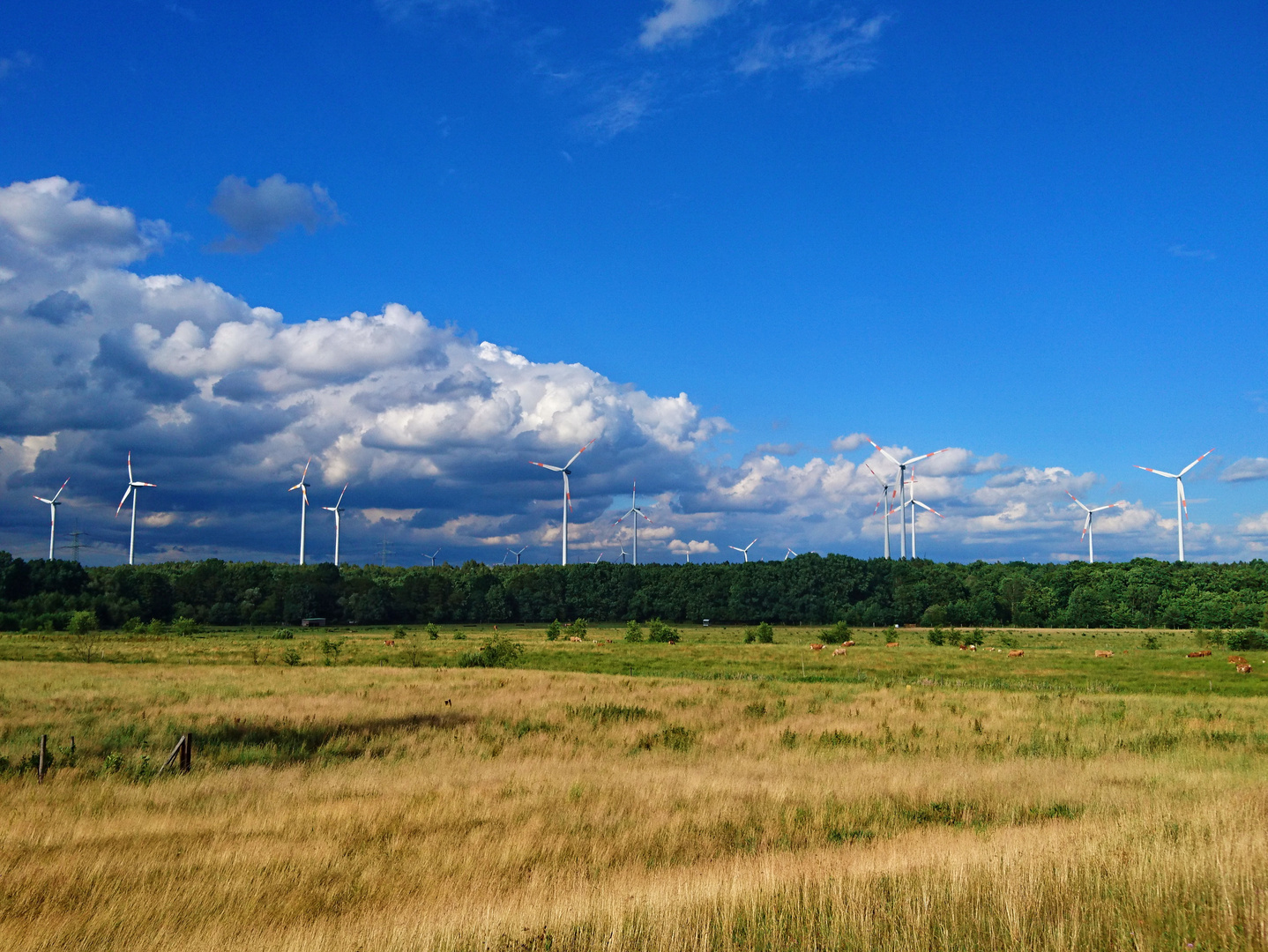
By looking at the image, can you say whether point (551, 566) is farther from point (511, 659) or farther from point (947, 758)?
Answer: point (947, 758)

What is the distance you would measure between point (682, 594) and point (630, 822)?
518 feet

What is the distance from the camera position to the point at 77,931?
10.0 meters

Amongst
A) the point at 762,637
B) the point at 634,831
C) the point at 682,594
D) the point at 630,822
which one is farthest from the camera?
the point at 682,594

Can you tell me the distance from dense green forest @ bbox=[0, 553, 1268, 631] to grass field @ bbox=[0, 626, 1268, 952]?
103m

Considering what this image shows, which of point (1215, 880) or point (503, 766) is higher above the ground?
point (1215, 880)

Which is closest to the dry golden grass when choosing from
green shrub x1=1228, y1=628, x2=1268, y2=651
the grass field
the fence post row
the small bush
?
the grass field

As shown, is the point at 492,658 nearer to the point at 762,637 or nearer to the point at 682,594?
the point at 762,637

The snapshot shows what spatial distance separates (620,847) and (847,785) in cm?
713

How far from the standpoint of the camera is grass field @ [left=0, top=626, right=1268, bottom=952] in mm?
9359

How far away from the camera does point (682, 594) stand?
566ft

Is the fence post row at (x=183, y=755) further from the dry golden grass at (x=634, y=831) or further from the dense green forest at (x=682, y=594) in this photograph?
the dense green forest at (x=682, y=594)

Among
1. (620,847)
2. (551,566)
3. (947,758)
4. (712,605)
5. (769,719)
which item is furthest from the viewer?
(551,566)

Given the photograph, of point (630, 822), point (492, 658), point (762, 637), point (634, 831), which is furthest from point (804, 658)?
point (634, 831)

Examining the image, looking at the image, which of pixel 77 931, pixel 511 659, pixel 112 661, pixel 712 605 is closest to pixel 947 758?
pixel 77 931
